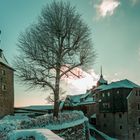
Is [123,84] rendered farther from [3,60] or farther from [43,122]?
[43,122]

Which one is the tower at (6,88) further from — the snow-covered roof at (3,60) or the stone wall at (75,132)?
the stone wall at (75,132)

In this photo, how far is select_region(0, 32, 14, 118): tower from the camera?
1622 inches

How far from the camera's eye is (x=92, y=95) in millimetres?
74312

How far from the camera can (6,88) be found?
4275 cm

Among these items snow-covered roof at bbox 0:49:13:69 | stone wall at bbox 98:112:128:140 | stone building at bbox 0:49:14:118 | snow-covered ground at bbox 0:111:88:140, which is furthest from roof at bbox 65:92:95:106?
snow-covered ground at bbox 0:111:88:140

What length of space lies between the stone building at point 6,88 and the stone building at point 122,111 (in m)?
22.2

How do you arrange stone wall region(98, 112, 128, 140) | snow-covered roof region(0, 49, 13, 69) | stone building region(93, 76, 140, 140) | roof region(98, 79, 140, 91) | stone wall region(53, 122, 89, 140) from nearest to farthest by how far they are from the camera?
stone wall region(53, 122, 89, 140) < snow-covered roof region(0, 49, 13, 69) < stone wall region(98, 112, 128, 140) < stone building region(93, 76, 140, 140) < roof region(98, 79, 140, 91)

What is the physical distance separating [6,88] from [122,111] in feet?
80.6

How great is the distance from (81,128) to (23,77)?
317 inches

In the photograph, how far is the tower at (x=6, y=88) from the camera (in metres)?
41.2

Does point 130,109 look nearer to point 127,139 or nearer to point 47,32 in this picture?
point 127,139

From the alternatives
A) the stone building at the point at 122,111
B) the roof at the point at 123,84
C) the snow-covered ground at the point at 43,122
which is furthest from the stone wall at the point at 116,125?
the snow-covered ground at the point at 43,122

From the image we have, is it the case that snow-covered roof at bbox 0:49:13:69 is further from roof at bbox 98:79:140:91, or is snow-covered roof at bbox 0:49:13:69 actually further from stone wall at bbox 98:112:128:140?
stone wall at bbox 98:112:128:140

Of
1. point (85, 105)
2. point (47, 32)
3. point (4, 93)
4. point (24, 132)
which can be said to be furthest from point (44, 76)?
point (85, 105)
